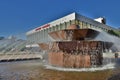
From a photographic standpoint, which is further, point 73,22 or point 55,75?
point 73,22

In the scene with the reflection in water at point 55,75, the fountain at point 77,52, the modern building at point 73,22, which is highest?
the modern building at point 73,22

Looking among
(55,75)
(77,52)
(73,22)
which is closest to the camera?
(55,75)

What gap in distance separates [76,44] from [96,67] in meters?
1.56

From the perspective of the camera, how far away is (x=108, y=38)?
15.2 metres

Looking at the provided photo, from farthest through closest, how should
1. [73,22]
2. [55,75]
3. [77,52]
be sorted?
[73,22] → [77,52] → [55,75]

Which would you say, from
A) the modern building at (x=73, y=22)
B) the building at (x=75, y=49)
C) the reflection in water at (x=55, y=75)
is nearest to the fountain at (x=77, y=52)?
the building at (x=75, y=49)

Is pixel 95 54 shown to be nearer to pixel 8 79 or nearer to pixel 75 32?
pixel 75 32

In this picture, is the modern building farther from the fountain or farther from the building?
the fountain

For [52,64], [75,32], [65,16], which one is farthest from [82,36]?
[65,16]

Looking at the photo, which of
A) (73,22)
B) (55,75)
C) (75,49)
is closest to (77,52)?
(75,49)

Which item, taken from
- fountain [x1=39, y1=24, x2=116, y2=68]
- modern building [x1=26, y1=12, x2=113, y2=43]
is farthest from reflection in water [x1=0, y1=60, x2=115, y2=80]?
modern building [x1=26, y1=12, x2=113, y2=43]

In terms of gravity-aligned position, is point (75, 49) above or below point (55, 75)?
above

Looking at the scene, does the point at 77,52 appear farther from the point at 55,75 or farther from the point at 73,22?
the point at 73,22

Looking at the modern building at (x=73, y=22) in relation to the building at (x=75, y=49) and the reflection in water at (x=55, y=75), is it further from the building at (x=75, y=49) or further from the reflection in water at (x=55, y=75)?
the reflection in water at (x=55, y=75)
